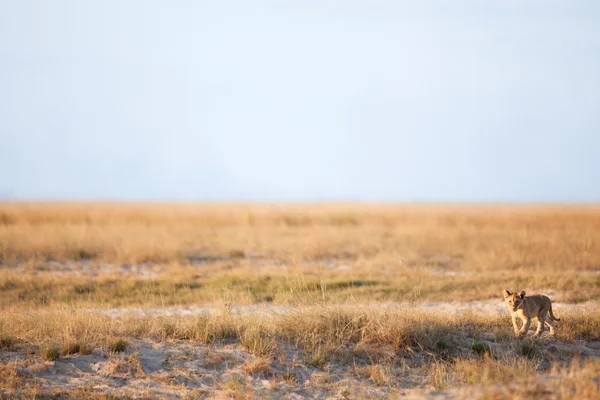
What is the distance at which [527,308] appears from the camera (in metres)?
9.48

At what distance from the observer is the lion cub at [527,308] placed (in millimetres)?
9383

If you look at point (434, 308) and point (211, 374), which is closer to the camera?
point (211, 374)

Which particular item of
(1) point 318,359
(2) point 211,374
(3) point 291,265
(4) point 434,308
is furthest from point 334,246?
(2) point 211,374

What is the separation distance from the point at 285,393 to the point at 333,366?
1004 millimetres

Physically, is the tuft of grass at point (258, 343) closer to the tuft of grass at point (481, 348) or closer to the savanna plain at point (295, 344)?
the savanna plain at point (295, 344)

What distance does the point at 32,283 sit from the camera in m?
15.2

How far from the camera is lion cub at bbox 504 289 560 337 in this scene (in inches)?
369

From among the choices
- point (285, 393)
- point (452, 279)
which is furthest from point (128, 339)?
point (452, 279)

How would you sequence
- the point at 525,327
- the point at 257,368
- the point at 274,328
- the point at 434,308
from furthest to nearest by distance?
the point at 434,308 → the point at 525,327 → the point at 274,328 → the point at 257,368

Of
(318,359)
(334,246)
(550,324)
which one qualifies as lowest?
(318,359)

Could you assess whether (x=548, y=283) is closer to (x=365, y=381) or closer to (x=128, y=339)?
(x=365, y=381)

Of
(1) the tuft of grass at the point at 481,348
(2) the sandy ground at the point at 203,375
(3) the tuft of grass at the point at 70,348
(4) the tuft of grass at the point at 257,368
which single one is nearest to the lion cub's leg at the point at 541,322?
(1) the tuft of grass at the point at 481,348

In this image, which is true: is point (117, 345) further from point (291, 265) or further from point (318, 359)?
point (291, 265)

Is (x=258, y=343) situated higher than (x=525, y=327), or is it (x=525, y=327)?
(x=525, y=327)
